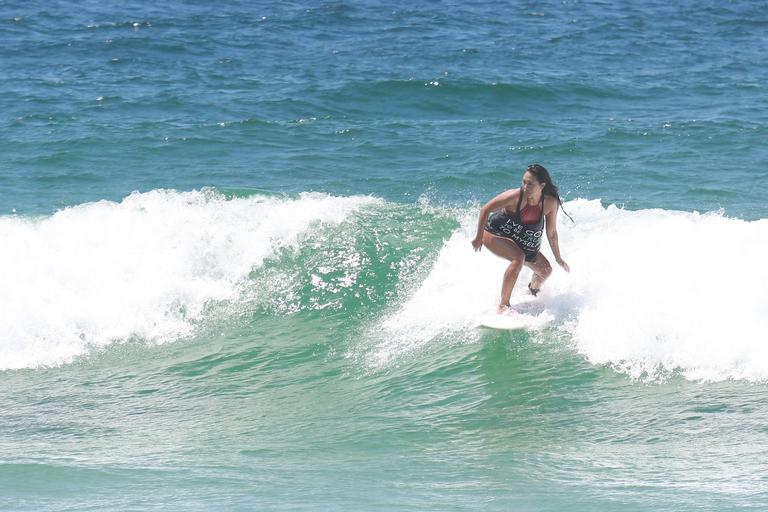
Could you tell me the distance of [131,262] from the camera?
11055mm

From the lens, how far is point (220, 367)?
9156 mm

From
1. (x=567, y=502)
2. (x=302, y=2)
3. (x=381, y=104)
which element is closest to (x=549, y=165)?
(x=381, y=104)

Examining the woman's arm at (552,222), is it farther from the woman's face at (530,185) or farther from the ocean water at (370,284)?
the ocean water at (370,284)

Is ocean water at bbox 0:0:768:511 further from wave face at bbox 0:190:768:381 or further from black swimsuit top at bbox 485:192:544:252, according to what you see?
black swimsuit top at bbox 485:192:544:252

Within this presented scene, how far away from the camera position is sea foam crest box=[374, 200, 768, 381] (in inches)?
324

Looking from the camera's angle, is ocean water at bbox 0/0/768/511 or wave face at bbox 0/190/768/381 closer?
ocean water at bbox 0/0/768/511

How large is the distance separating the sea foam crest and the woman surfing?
63 cm

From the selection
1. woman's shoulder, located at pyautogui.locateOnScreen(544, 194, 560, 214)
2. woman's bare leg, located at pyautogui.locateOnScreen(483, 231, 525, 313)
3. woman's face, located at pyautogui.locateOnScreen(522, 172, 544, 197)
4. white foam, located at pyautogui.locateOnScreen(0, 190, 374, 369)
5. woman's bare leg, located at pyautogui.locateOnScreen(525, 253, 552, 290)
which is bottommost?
white foam, located at pyautogui.locateOnScreen(0, 190, 374, 369)

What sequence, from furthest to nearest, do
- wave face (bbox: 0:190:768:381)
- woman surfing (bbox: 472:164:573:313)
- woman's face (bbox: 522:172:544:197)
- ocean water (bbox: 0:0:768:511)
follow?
wave face (bbox: 0:190:768:381) → woman surfing (bbox: 472:164:573:313) → woman's face (bbox: 522:172:544:197) → ocean water (bbox: 0:0:768:511)

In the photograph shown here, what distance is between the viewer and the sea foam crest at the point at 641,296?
8.23 metres

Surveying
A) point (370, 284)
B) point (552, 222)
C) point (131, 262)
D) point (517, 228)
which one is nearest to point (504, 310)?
point (517, 228)

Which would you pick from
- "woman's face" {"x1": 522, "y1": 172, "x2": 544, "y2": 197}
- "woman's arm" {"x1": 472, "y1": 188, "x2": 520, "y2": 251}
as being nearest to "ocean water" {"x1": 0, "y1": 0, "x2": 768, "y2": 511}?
"woman's arm" {"x1": 472, "y1": 188, "x2": 520, "y2": 251}

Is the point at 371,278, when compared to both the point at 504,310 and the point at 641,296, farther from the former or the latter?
the point at 641,296

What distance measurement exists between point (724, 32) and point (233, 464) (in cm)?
1901
